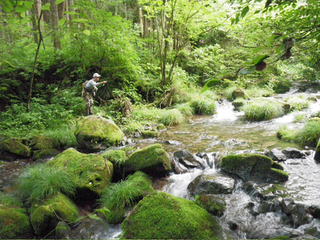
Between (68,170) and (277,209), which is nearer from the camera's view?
(277,209)

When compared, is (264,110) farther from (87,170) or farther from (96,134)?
(87,170)

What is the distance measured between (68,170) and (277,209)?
3.94 meters

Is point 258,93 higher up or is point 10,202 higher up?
point 258,93

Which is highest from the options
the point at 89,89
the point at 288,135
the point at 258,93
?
the point at 89,89

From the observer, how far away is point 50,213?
10.7ft

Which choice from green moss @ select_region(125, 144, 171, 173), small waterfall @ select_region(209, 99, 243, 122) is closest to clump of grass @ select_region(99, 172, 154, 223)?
green moss @ select_region(125, 144, 171, 173)

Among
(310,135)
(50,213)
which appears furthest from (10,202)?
(310,135)

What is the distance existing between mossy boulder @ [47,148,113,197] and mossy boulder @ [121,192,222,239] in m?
1.46

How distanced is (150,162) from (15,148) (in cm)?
434

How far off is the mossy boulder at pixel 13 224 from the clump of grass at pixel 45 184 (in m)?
0.37

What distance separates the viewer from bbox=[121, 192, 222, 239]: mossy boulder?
2.66 metres

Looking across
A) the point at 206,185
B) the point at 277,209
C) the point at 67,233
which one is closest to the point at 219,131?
the point at 206,185

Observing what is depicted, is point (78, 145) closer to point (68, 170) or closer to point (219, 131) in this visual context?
point (68, 170)

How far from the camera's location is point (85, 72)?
11.0 m
